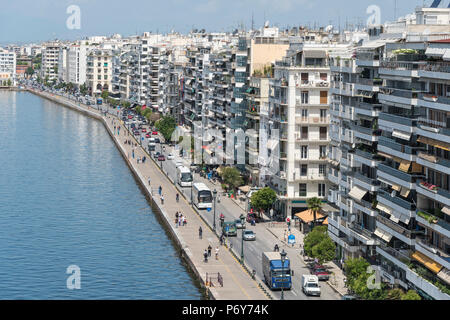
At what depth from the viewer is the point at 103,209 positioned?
7050cm

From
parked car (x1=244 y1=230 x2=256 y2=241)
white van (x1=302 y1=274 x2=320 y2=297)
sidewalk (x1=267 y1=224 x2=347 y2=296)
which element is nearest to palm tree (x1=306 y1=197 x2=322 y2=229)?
sidewalk (x1=267 y1=224 x2=347 y2=296)

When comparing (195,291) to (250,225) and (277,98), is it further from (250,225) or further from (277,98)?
(277,98)

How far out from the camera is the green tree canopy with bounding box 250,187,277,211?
196ft

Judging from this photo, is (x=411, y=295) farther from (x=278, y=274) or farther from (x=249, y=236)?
(x=249, y=236)

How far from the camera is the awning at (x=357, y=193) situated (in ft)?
134

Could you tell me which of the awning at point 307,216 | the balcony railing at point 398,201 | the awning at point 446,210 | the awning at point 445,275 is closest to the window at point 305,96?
the awning at point 307,216

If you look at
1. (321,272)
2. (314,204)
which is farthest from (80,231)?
(321,272)

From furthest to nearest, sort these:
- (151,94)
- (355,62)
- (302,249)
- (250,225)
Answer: (151,94) < (250,225) < (302,249) < (355,62)

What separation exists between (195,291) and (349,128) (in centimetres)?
1152

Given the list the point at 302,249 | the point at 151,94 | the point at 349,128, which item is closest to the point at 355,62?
the point at 349,128

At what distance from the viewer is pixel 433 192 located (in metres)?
32.2

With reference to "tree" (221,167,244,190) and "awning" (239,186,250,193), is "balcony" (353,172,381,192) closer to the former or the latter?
"awning" (239,186,250,193)

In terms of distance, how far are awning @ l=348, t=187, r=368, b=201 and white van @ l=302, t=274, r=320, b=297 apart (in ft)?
15.2

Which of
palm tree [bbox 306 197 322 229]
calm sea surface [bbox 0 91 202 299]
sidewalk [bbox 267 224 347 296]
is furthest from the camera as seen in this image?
palm tree [bbox 306 197 322 229]
